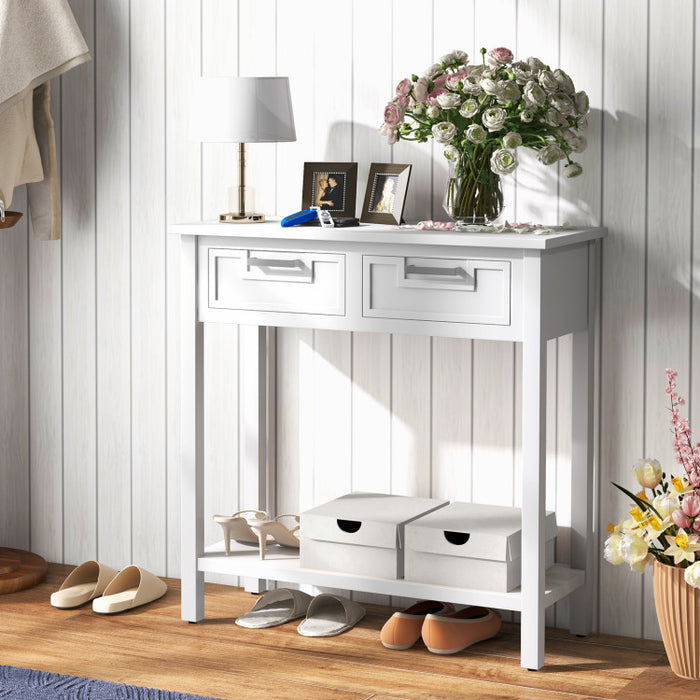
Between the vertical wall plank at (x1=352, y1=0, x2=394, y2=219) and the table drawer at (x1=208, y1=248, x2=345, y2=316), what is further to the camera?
the vertical wall plank at (x1=352, y1=0, x2=394, y2=219)

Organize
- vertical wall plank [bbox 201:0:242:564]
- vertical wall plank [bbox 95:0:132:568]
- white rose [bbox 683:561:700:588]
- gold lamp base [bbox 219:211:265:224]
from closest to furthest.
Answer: white rose [bbox 683:561:700:588] → gold lamp base [bbox 219:211:265:224] → vertical wall plank [bbox 201:0:242:564] → vertical wall plank [bbox 95:0:132:568]

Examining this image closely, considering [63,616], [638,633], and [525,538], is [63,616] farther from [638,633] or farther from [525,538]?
[638,633]

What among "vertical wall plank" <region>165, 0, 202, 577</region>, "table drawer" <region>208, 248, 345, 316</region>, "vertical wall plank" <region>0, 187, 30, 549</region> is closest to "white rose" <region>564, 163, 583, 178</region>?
"table drawer" <region>208, 248, 345, 316</region>

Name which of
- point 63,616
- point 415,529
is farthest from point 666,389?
point 63,616

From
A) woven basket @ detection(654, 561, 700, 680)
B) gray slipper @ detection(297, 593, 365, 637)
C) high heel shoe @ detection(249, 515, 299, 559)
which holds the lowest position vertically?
gray slipper @ detection(297, 593, 365, 637)

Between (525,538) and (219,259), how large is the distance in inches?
38.2

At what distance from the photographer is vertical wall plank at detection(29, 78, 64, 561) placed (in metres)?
3.68

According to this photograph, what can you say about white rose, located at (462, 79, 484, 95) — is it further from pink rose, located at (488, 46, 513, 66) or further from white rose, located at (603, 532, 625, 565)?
white rose, located at (603, 532, 625, 565)

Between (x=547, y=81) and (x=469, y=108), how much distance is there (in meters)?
0.18

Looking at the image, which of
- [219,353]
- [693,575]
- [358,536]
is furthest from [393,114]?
[693,575]

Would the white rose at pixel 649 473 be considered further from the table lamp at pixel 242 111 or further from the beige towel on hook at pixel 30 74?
the beige towel on hook at pixel 30 74

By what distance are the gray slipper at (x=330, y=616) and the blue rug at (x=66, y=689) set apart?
1.55 feet

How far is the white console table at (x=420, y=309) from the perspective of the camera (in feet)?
9.01

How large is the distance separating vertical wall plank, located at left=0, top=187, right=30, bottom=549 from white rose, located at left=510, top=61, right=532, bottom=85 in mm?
1576
